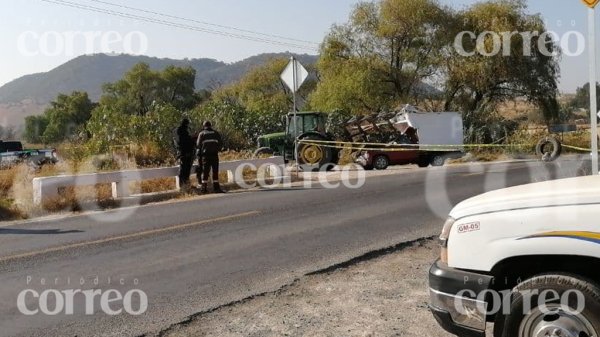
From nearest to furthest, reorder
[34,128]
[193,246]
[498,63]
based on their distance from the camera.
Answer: [193,246]
[498,63]
[34,128]

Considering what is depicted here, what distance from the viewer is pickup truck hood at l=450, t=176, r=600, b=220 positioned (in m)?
3.59

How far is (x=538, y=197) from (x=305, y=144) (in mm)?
19592

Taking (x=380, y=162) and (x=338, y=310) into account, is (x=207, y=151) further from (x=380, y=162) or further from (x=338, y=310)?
(x=338, y=310)

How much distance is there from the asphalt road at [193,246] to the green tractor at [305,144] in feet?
27.4

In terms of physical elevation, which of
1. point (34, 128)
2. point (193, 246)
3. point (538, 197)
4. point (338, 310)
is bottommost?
point (338, 310)

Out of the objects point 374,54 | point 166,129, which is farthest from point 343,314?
point 374,54

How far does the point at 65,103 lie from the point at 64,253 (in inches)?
3329

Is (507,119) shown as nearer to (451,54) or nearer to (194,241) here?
(451,54)

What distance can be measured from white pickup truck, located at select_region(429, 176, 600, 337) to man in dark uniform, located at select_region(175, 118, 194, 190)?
12.0 meters

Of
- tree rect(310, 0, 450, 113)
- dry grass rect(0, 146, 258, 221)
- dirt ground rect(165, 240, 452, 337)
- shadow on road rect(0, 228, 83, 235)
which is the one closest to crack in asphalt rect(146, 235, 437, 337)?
dirt ground rect(165, 240, 452, 337)

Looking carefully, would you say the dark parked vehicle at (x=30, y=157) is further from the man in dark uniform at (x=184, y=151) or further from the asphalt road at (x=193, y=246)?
the asphalt road at (x=193, y=246)

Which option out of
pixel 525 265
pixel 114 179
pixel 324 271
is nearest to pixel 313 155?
pixel 114 179

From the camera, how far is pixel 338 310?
550cm

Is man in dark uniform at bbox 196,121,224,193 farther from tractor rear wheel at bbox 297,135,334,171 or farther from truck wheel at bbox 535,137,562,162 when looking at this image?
truck wheel at bbox 535,137,562,162
